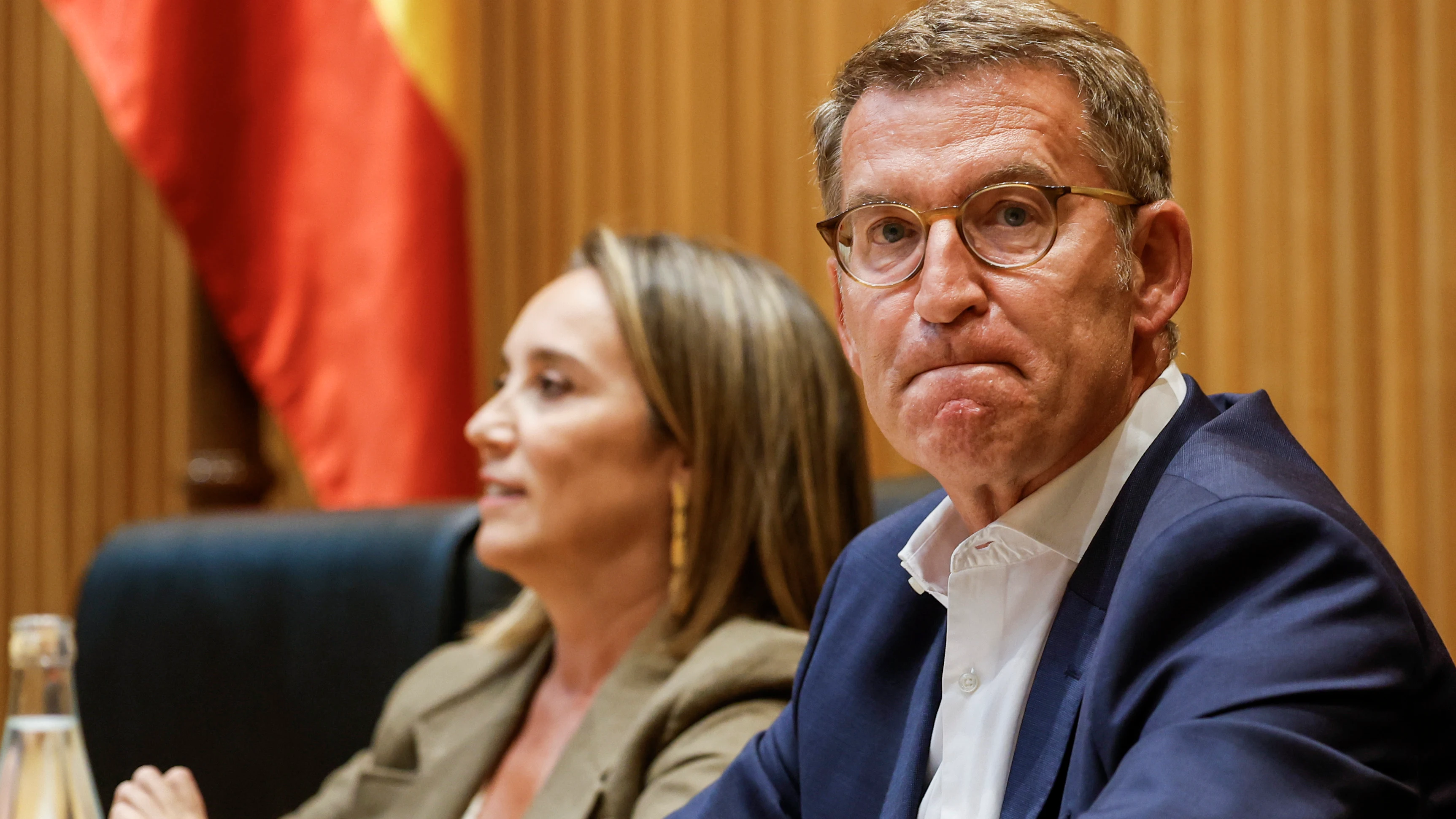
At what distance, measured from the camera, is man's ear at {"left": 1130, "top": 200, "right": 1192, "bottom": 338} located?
1.11m

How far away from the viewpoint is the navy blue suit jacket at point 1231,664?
0.81m

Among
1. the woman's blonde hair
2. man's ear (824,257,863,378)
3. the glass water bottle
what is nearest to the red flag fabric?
the woman's blonde hair

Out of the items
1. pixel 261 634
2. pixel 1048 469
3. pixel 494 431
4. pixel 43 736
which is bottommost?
pixel 261 634

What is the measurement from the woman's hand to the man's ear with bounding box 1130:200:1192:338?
1121mm

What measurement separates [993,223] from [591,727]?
3.32ft

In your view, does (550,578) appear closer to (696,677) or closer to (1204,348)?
(696,677)

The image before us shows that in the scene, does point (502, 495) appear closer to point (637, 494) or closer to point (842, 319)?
point (637, 494)

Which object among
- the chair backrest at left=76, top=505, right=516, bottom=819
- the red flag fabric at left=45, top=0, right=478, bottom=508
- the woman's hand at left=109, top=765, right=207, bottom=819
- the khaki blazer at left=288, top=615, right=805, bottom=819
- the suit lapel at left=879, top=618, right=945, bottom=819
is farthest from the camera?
the red flag fabric at left=45, top=0, right=478, bottom=508

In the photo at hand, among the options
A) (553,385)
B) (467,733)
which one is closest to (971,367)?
(553,385)

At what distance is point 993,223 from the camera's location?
3.50 ft

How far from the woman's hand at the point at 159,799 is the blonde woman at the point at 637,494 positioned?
407 millimetres

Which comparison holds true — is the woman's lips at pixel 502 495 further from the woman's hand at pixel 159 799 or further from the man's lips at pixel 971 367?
the man's lips at pixel 971 367

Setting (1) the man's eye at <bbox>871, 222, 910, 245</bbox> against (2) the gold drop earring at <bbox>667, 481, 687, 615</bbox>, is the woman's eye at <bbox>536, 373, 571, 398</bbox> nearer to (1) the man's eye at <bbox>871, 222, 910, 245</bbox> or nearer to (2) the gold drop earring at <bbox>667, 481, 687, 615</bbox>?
(2) the gold drop earring at <bbox>667, 481, 687, 615</bbox>

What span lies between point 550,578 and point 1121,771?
3.99 feet
